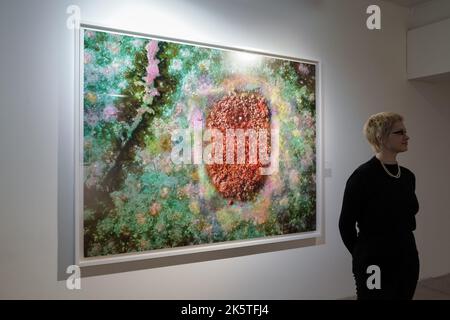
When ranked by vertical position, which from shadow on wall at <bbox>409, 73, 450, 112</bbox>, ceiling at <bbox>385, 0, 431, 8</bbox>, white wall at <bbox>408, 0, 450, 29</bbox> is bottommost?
shadow on wall at <bbox>409, 73, 450, 112</bbox>

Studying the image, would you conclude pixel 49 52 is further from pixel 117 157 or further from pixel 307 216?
pixel 307 216

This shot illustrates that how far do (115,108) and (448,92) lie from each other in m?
3.22

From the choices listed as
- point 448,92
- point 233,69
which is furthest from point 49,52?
point 448,92

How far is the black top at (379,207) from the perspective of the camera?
1.61 meters

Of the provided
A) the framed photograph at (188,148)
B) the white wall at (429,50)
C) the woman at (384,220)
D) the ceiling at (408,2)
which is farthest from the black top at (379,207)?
the ceiling at (408,2)

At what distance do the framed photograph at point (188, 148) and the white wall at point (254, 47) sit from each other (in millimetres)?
134

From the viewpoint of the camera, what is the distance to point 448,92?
3479mm

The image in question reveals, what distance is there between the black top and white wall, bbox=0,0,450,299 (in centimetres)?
95

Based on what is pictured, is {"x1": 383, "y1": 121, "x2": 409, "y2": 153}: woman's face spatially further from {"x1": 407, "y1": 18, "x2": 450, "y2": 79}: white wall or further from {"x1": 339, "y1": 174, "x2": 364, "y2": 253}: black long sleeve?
{"x1": 407, "y1": 18, "x2": 450, "y2": 79}: white wall

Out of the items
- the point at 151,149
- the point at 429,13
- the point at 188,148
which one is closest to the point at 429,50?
the point at 429,13

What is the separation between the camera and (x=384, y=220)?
5.30 feet

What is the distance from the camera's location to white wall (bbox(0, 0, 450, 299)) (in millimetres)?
1774

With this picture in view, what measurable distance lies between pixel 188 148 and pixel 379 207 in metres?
1.08

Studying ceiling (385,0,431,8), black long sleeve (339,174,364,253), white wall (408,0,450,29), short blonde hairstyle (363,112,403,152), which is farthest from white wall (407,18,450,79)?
black long sleeve (339,174,364,253)
